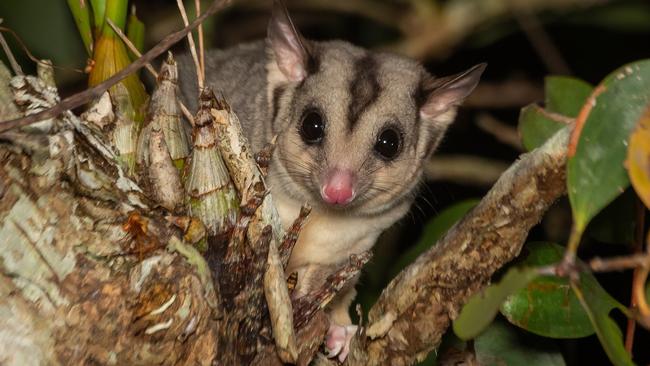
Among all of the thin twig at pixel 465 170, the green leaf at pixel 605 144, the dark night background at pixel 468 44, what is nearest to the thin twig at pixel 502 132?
the dark night background at pixel 468 44

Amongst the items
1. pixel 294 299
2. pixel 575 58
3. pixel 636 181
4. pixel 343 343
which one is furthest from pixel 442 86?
pixel 575 58

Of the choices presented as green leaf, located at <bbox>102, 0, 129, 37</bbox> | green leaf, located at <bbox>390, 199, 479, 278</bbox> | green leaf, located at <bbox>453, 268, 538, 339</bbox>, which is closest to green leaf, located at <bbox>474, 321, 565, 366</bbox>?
green leaf, located at <bbox>390, 199, 479, 278</bbox>

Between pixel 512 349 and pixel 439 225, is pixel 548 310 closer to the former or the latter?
pixel 512 349

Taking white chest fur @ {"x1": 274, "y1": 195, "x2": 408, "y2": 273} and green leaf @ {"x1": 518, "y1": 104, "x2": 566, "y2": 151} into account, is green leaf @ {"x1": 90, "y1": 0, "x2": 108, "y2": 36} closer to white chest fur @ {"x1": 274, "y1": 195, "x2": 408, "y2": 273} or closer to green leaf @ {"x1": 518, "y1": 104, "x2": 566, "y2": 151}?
white chest fur @ {"x1": 274, "y1": 195, "x2": 408, "y2": 273}

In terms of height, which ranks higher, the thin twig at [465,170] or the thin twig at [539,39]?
the thin twig at [539,39]

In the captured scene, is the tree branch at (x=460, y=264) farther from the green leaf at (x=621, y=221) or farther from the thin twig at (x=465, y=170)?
the thin twig at (x=465, y=170)
